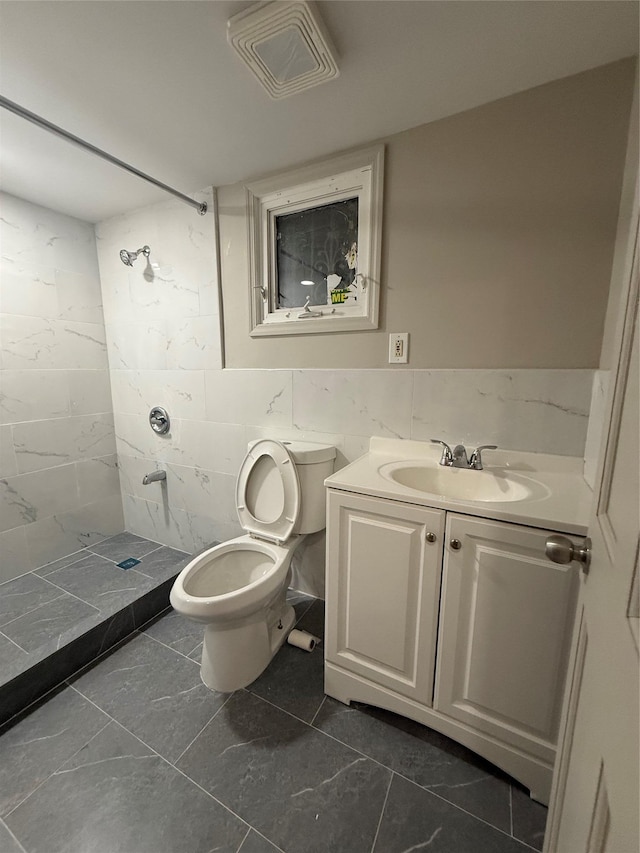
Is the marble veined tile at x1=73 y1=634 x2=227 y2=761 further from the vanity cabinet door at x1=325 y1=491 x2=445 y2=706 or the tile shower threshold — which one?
the vanity cabinet door at x1=325 y1=491 x2=445 y2=706

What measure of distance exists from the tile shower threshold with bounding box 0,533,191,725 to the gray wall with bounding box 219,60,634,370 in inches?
64.8

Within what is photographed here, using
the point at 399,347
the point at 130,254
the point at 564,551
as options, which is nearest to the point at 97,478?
the point at 130,254

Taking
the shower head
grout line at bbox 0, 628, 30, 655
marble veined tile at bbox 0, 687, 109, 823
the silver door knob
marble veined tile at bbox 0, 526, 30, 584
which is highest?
the shower head

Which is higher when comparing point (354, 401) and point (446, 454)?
point (354, 401)

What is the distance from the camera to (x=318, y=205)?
1.59 metres

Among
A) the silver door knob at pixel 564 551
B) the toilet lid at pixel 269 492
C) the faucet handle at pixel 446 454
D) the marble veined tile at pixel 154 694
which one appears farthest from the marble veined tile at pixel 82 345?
the silver door knob at pixel 564 551

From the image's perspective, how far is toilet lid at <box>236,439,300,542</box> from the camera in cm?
153

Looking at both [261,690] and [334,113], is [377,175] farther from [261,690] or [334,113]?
[261,690]

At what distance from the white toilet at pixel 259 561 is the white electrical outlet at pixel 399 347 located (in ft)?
1.64

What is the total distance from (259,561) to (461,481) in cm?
94

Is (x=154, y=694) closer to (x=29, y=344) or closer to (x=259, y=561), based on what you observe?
(x=259, y=561)

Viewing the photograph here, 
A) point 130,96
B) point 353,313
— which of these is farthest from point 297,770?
point 130,96

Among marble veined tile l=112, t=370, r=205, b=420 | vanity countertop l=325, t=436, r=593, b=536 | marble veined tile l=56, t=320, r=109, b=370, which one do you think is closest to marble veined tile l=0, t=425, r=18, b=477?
marble veined tile l=56, t=320, r=109, b=370

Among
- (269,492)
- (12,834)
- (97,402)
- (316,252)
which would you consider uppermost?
(316,252)
